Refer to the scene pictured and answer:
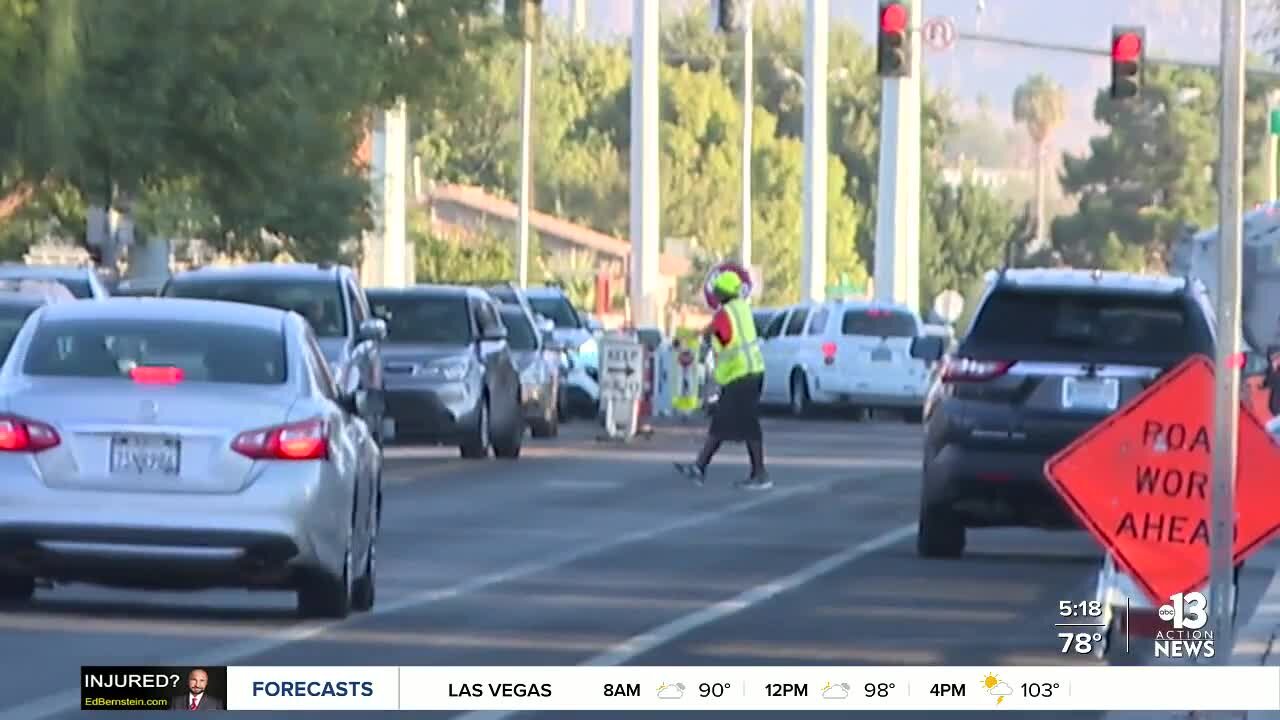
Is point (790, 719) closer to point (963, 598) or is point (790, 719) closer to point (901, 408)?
point (963, 598)

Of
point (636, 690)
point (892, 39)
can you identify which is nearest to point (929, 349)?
point (636, 690)

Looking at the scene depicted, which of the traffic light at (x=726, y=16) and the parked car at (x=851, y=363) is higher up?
the traffic light at (x=726, y=16)

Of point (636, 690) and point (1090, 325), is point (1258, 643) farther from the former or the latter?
point (1090, 325)

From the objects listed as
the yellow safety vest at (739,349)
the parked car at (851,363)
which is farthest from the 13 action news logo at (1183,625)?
the parked car at (851,363)

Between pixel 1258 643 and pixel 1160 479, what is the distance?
263 centimetres

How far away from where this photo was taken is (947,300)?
74000mm

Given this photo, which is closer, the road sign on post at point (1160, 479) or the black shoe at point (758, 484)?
the road sign on post at point (1160, 479)

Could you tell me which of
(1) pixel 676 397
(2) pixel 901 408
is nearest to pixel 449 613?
(1) pixel 676 397

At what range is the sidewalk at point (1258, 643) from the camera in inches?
544

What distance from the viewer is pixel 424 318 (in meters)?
36.3

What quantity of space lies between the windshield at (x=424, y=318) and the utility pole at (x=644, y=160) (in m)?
31.2

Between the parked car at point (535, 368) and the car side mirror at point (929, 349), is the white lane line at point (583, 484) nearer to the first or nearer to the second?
the car side mirror at point (929, 349)

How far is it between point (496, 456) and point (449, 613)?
17.7 m

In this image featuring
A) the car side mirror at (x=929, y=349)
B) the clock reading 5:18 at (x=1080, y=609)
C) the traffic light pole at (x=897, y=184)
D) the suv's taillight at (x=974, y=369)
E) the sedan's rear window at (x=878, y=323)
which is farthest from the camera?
the traffic light pole at (x=897, y=184)
